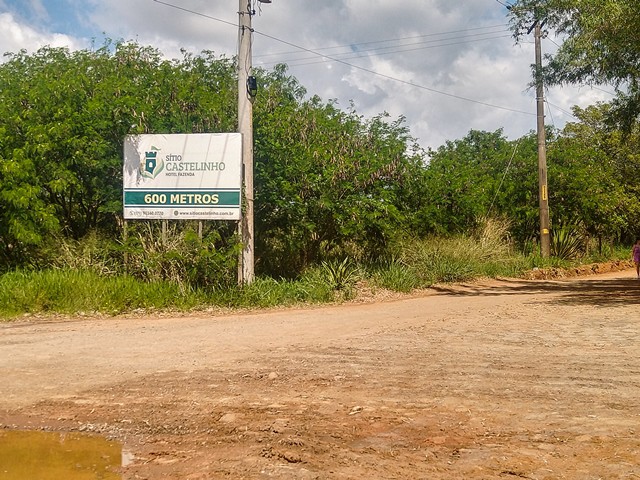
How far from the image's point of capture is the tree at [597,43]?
41.2 ft

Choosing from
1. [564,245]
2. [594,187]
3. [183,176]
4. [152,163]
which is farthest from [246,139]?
[594,187]

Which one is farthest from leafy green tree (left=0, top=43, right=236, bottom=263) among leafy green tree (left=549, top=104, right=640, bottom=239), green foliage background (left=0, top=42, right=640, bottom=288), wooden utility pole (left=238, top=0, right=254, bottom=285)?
leafy green tree (left=549, top=104, right=640, bottom=239)

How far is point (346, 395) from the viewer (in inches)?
218

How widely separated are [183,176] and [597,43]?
946 cm

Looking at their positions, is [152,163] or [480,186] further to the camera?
[480,186]

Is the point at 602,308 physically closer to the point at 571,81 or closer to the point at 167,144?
the point at 571,81

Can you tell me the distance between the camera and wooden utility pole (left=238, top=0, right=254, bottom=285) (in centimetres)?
1320

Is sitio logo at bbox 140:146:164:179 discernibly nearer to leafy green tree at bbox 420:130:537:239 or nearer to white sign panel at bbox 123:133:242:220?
white sign panel at bbox 123:133:242:220

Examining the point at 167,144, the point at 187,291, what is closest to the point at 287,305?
the point at 187,291

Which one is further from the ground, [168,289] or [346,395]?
[168,289]

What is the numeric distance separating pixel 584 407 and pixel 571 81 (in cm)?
1325

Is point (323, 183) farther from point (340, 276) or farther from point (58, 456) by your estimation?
point (58, 456)

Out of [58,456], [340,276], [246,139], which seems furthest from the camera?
[340,276]

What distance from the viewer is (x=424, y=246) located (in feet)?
59.0
